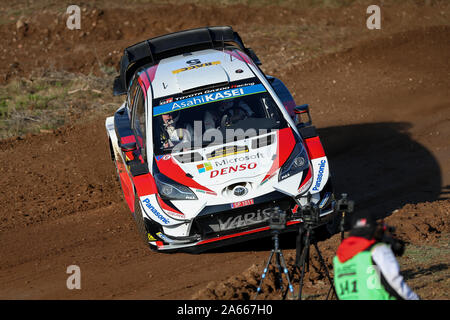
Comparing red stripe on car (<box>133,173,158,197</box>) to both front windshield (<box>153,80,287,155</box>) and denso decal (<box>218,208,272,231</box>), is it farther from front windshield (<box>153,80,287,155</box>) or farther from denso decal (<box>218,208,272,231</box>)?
denso decal (<box>218,208,272,231</box>)

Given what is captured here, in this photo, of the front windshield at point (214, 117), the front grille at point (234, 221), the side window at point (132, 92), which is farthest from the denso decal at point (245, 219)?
the side window at point (132, 92)

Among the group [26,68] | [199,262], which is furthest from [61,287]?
[26,68]

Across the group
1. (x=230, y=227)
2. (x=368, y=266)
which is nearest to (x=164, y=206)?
(x=230, y=227)

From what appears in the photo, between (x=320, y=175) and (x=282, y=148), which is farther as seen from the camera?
(x=282, y=148)

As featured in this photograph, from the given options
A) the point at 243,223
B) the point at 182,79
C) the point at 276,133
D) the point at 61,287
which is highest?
the point at 182,79

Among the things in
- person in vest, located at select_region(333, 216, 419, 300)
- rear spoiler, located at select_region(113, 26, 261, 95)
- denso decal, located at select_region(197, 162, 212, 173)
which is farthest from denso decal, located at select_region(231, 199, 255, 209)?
rear spoiler, located at select_region(113, 26, 261, 95)

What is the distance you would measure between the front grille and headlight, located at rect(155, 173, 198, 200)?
31 cm

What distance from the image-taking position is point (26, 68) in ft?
58.6

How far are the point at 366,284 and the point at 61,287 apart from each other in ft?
14.2

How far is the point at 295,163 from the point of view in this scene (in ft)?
26.0

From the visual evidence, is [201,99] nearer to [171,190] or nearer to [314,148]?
[171,190]

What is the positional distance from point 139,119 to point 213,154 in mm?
1669

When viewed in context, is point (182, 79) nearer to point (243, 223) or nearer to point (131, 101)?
point (131, 101)

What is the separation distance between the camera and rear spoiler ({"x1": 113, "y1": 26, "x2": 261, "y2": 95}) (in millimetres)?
9969
